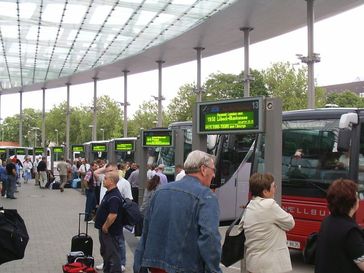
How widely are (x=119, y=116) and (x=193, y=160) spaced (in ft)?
283

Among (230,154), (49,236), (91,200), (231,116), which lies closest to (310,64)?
(230,154)

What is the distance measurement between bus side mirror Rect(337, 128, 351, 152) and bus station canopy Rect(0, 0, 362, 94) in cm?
1990

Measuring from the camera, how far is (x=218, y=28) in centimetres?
3425

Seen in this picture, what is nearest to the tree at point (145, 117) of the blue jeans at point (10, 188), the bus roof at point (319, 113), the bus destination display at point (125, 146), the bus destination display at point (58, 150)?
the bus destination display at point (58, 150)

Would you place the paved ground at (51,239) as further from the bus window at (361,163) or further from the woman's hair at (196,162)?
the woman's hair at (196,162)

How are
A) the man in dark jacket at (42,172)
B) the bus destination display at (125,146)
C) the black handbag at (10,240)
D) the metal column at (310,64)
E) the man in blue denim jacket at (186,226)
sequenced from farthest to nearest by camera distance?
the man in dark jacket at (42,172) → the bus destination display at (125,146) → the metal column at (310,64) → the black handbag at (10,240) → the man in blue denim jacket at (186,226)

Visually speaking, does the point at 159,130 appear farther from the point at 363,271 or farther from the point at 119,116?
the point at 119,116

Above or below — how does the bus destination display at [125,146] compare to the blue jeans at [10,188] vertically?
above

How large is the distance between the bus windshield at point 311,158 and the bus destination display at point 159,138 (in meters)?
5.67

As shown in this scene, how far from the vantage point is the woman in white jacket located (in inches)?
209

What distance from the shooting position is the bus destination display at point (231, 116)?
8.83 meters

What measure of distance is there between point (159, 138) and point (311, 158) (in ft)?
21.9

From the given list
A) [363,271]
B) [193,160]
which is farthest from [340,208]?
[193,160]

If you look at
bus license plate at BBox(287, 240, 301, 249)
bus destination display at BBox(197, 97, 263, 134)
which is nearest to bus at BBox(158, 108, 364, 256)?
bus license plate at BBox(287, 240, 301, 249)
